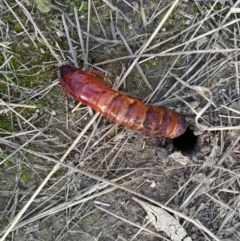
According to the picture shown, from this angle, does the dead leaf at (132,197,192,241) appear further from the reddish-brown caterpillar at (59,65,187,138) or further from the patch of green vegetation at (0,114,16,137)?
the patch of green vegetation at (0,114,16,137)

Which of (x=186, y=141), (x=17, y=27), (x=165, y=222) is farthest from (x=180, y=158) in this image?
(x=17, y=27)

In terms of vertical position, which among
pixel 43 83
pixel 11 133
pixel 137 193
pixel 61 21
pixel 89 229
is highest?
pixel 61 21

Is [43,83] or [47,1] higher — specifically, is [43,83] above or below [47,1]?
below

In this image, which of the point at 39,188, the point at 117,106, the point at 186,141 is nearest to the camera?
the point at 117,106

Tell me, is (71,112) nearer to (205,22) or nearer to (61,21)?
(61,21)

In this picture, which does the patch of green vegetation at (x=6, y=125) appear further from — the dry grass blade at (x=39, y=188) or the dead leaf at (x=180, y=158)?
the dead leaf at (x=180, y=158)

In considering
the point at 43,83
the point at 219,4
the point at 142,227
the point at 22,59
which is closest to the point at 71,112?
the point at 43,83

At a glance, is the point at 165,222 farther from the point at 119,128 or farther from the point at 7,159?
the point at 7,159
